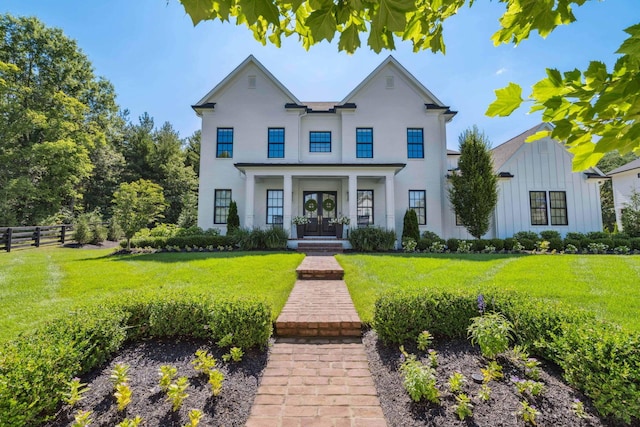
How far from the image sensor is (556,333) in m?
3.05

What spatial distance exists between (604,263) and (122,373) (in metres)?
11.7

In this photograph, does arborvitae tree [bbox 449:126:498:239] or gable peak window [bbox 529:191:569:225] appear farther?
gable peak window [bbox 529:191:569:225]

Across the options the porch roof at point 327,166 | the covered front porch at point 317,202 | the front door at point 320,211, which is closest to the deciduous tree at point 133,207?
the covered front porch at point 317,202

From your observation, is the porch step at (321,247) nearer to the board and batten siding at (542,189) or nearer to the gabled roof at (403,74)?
the gabled roof at (403,74)

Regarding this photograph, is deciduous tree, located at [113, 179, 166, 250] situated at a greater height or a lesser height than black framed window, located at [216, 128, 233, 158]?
lesser

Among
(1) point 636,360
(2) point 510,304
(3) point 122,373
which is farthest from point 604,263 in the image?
(3) point 122,373

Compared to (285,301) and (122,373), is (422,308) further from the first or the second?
(122,373)

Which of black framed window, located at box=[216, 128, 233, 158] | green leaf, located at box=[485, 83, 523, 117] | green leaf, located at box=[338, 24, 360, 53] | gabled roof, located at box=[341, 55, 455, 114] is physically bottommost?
green leaf, located at box=[485, 83, 523, 117]

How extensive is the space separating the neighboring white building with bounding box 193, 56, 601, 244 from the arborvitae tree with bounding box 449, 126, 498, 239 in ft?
4.67

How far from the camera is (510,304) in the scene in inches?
143

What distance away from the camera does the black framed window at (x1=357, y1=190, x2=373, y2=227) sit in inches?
613

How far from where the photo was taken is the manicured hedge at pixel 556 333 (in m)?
2.26

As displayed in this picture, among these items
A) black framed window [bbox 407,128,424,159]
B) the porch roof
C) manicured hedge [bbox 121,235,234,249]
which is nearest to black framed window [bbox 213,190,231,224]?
the porch roof

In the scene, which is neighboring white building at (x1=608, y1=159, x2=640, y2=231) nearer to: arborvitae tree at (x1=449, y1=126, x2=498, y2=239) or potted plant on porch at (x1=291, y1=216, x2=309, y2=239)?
arborvitae tree at (x1=449, y1=126, x2=498, y2=239)
